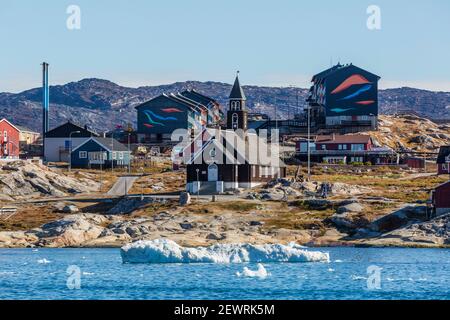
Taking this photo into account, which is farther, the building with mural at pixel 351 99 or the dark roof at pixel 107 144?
the building with mural at pixel 351 99

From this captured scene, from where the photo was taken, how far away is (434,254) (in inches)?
3145

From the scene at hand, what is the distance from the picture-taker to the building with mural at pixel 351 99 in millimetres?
171750

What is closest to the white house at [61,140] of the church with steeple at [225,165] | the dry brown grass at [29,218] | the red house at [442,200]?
the church with steeple at [225,165]

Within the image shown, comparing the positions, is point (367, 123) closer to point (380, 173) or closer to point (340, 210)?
point (380, 173)

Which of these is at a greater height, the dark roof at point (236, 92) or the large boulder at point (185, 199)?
the dark roof at point (236, 92)

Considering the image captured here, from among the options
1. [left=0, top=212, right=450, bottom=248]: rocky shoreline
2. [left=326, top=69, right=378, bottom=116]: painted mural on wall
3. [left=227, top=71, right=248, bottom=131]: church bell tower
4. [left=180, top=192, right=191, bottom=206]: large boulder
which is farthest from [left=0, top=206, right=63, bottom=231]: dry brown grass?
[left=326, top=69, right=378, bottom=116]: painted mural on wall

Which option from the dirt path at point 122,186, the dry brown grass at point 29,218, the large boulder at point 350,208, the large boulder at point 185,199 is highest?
the dirt path at point 122,186

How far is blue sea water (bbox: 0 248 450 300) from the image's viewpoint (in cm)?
5459

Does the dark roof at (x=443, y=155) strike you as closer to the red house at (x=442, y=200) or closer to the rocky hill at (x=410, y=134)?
the rocky hill at (x=410, y=134)

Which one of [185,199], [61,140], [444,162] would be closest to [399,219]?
[185,199]

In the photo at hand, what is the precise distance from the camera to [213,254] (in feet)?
232

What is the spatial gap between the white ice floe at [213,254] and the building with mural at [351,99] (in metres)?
101
